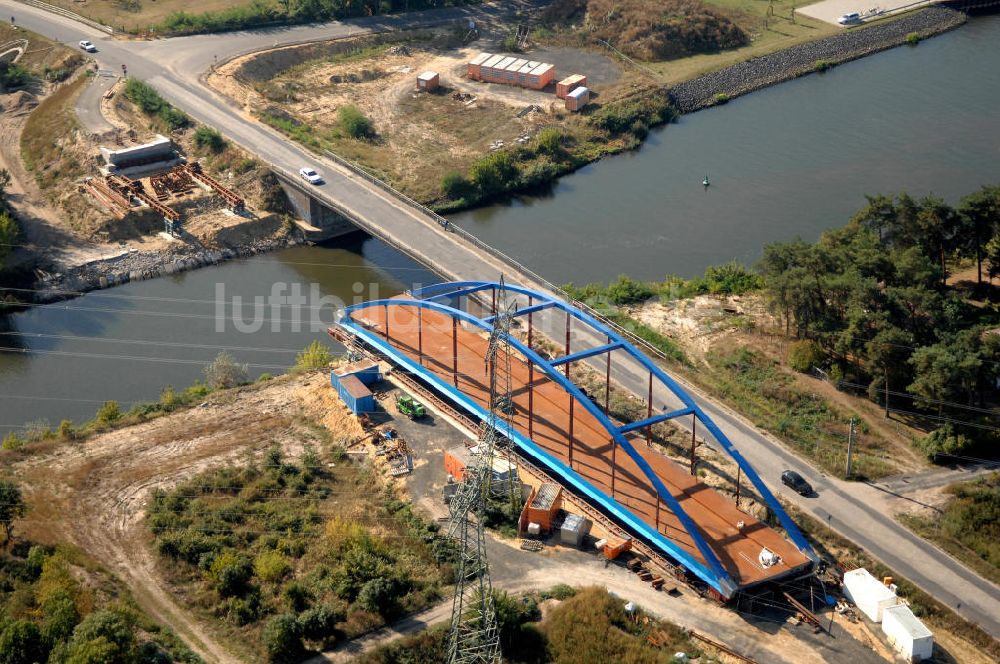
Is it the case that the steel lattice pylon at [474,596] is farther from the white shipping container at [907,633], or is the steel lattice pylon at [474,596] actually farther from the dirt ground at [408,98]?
the dirt ground at [408,98]

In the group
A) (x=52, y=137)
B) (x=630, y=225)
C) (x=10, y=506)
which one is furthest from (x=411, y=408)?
(x=52, y=137)

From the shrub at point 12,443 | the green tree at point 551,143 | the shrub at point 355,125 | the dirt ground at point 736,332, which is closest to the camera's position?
the shrub at point 12,443

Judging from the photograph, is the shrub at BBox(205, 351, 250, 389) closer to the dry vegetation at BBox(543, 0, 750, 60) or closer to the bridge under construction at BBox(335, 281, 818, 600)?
the bridge under construction at BBox(335, 281, 818, 600)

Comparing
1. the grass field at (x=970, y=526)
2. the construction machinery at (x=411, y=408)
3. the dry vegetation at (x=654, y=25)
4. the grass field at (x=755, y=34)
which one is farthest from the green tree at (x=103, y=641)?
the dry vegetation at (x=654, y=25)

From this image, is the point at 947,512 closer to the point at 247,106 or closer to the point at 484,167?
the point at 484,167

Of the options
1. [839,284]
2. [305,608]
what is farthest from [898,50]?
[305,608]

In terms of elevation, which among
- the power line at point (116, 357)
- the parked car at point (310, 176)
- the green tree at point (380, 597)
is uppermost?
the parked car at point (310, 176)

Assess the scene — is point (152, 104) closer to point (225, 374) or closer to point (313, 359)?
point (225, 374)
